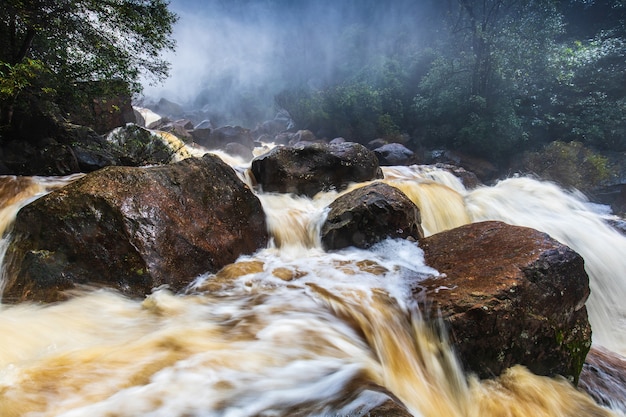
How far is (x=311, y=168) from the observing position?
7.59m

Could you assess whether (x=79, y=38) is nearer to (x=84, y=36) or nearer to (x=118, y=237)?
(x=84, y=36)

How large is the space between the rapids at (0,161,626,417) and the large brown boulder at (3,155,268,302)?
0.60ft

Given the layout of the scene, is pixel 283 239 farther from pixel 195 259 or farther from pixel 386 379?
pixel 386 379

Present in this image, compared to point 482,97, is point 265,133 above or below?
above

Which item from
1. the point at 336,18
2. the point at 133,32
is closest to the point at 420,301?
the point at 133,32

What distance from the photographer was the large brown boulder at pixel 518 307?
2.64 metres

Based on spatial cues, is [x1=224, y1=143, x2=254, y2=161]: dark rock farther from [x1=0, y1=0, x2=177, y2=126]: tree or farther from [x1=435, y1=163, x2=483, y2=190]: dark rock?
[x1=435, y1=163, x2=483, y2=190]: dark rock

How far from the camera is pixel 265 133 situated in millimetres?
29219

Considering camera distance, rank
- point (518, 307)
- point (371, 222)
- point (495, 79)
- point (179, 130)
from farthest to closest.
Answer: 1. point (495, 79)
2. point (179, 130)
3. point (371, 222)
4. point (518, 307)

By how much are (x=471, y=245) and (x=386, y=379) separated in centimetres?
225

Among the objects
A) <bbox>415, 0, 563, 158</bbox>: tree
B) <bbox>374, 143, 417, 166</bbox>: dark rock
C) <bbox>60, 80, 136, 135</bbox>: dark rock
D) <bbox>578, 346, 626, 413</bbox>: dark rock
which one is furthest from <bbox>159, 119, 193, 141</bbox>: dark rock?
<bbox>415, 0, 563, 158</bbox>: tree

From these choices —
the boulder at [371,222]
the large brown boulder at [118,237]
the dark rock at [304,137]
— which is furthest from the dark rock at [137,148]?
the dark rock at [304,137]

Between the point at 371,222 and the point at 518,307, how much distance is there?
7.55ft

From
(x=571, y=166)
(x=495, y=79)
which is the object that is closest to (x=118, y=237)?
(x=571, y=166)
